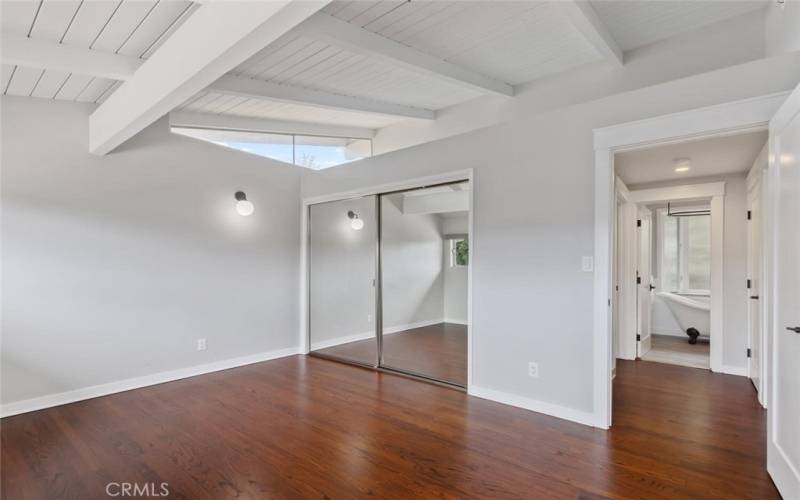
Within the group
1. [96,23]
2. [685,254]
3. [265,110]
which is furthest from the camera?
[685,254]

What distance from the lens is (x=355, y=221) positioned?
5129 mm

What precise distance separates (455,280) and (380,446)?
2336 mm

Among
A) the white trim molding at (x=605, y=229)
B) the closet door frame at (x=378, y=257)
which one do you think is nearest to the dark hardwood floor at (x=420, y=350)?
the closet door frame at (x=378, y=257)

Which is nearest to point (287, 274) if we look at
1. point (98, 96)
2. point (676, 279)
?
point (98, 96)

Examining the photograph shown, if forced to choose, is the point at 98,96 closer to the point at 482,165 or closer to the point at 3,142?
the point at 3,142

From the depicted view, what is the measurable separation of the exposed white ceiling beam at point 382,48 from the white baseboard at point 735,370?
4.00 m

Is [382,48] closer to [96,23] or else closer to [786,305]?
[96,23]

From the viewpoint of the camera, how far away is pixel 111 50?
2.88 meters

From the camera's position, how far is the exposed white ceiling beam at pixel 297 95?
147 inches

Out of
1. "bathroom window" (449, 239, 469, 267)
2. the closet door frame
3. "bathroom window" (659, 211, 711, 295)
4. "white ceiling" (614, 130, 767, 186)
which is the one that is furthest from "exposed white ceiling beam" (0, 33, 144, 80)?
"bathroom window" (659, 211, 711, 295)

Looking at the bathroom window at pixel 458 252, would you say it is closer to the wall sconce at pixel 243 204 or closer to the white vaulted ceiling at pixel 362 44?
the white vaulted ceiling at pixel 362 44

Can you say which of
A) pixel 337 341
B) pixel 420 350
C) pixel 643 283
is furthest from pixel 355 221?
pixel 643 283

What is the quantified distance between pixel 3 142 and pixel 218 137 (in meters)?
1.86

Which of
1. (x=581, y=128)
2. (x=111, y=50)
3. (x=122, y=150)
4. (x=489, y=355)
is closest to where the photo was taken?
(x=111, y=50)
